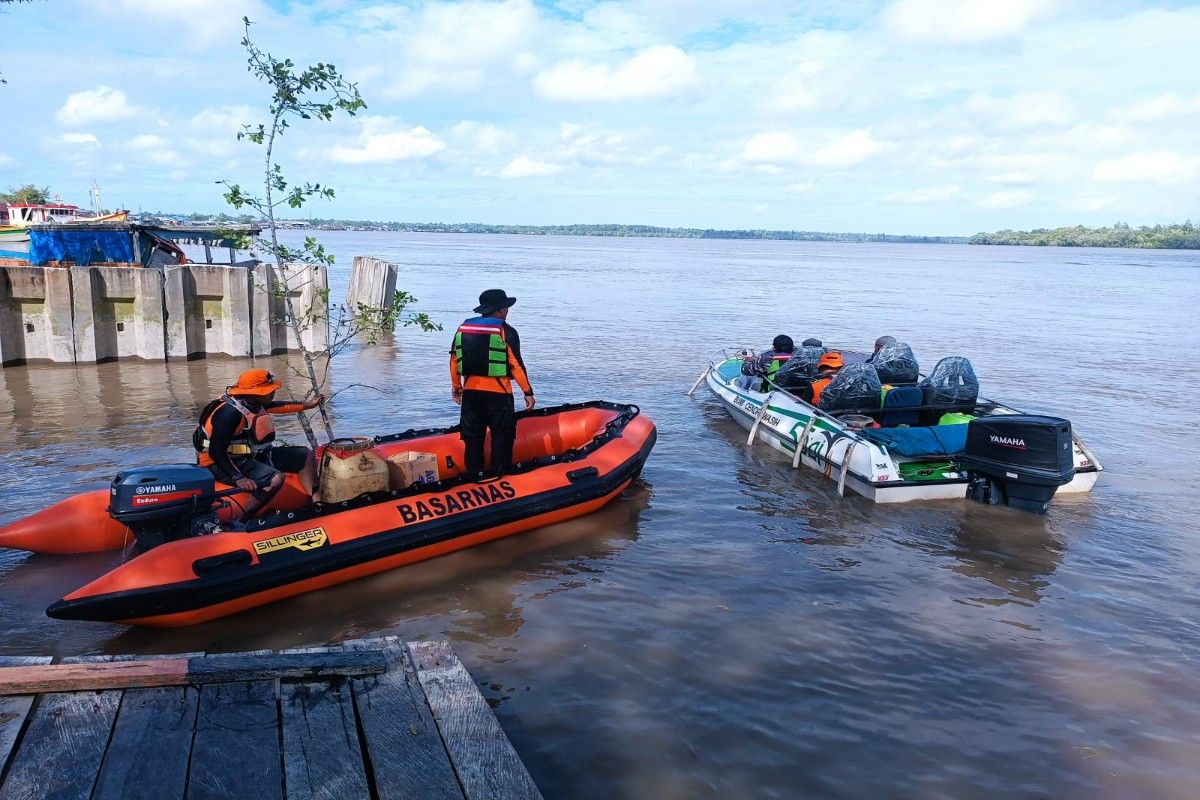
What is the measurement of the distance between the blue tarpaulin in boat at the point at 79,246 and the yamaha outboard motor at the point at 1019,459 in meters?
17.7

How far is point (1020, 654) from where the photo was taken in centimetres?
518

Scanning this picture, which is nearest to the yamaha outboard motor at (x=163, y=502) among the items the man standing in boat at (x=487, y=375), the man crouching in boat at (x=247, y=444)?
the man crouching in boat at (x=247, y=444)

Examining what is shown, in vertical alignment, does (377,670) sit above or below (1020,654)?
above

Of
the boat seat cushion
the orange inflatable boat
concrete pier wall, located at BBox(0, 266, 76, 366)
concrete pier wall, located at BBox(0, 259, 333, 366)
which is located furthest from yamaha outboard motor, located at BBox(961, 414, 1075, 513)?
concrete pier wall, located at BBox(0, 266, 76, 366)

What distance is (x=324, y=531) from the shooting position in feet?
19.0

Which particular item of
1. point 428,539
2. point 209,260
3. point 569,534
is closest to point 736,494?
point 569,534

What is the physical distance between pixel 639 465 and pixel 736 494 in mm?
1151

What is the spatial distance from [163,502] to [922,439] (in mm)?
6864

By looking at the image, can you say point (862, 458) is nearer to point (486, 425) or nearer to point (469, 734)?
point (486, 425)

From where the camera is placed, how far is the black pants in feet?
23.1

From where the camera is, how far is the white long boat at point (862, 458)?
7.88 metres

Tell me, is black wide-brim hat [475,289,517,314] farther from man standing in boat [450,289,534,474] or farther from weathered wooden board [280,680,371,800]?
weathered wooden board [280,680,371,800]

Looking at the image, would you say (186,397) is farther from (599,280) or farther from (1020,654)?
(599,280)

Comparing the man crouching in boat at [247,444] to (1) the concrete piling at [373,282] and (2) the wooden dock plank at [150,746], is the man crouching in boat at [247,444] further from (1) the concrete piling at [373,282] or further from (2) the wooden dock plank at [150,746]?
(1) the concrete piling at [373,282]
